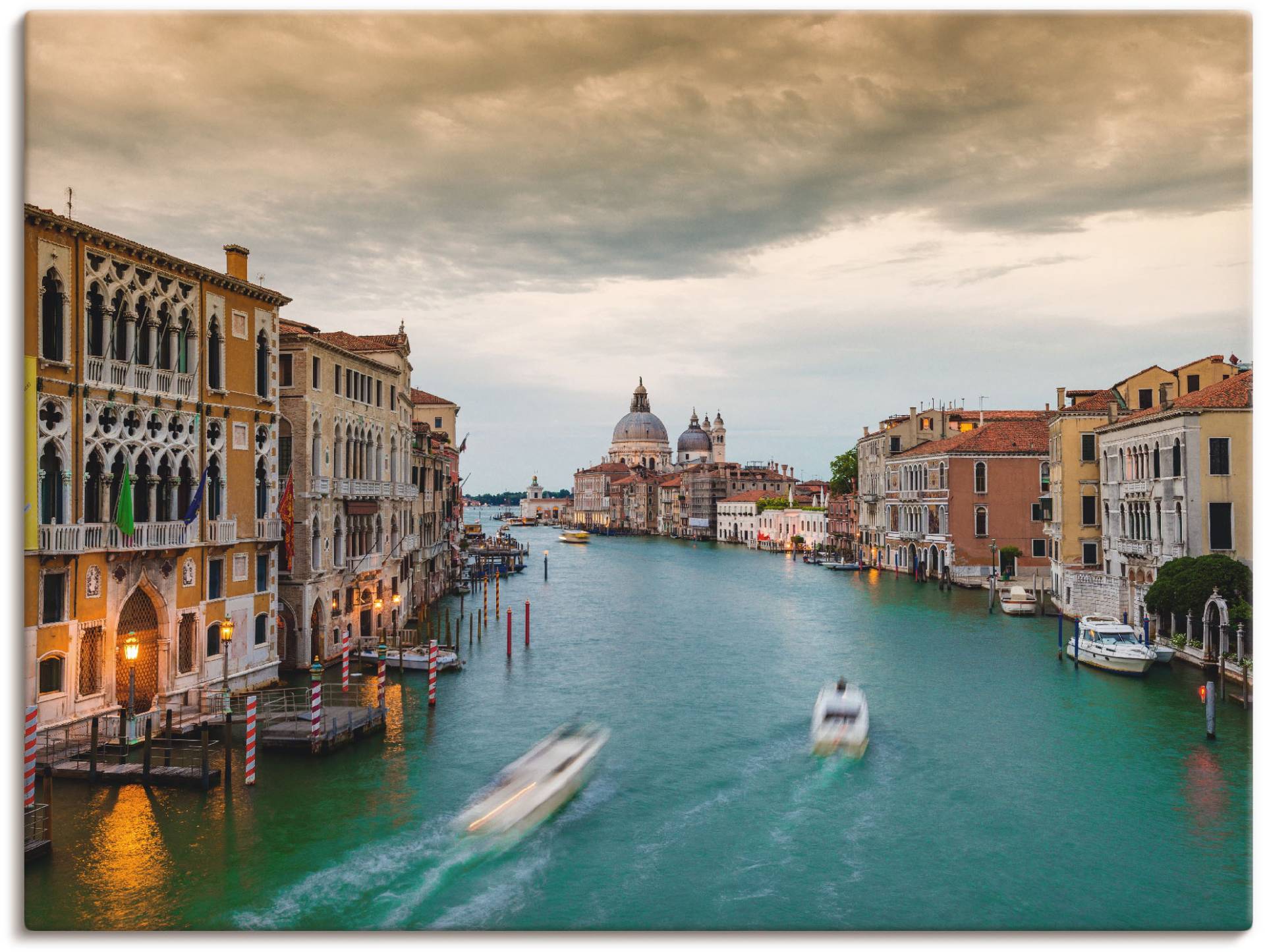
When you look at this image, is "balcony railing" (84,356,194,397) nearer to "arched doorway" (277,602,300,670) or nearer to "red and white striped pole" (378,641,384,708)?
"arched doorway" (277,602,300,670)

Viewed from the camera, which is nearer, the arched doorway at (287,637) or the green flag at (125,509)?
the green flag at (125,509)

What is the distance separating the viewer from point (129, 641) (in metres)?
12.9

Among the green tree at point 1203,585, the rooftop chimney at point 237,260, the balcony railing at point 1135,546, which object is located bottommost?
the green tree at point 1203,585

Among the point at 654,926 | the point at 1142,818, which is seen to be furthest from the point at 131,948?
the point at 1142,818

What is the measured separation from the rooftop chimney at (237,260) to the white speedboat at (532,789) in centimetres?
893

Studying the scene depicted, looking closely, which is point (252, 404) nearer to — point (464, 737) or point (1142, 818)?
point (464, 737)

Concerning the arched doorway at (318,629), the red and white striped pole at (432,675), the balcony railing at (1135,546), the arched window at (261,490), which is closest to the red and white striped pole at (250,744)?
the arched window at (261,490)

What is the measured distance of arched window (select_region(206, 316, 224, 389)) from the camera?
1543 cm

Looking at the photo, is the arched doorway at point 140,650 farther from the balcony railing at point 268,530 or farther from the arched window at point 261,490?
the arched window at point 261,490

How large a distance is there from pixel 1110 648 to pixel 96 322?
18.4 metres

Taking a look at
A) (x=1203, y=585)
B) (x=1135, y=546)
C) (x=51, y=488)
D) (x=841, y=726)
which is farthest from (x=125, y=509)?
(x=1135, y=546)

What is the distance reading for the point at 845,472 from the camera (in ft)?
233

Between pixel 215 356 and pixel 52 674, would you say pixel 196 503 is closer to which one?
pixel 215 356

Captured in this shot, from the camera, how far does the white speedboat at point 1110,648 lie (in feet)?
64.7
